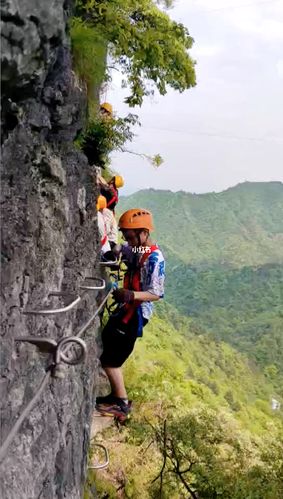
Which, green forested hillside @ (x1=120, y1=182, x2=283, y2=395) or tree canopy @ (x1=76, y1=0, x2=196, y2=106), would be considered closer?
tree canopy @ (x1=76, y1=0, x2=196, y2=106)

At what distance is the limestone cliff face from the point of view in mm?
3193

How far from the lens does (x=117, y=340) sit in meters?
6.06

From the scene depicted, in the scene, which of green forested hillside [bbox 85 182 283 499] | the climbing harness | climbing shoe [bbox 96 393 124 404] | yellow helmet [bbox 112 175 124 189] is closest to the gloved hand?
the climbing harness

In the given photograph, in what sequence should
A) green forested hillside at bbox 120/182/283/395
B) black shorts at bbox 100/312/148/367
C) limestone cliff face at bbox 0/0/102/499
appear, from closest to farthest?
limestone cliff face at bbox 0/0/102/499, black shorts at bbox 100/312/148/367, green forested hillside at bbox 120/182/283/395

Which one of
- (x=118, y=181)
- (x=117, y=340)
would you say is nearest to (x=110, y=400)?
(x=117, y=340)

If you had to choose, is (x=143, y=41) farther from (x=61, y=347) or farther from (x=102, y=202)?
(x=61, y=347)

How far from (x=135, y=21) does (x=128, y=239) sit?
290 centimetres

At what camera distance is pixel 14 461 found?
379cm

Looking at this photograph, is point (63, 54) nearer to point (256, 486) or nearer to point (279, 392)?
point (256, 486)

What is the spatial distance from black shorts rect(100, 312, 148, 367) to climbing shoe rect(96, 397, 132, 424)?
50cm

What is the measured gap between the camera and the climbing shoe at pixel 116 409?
6188mm

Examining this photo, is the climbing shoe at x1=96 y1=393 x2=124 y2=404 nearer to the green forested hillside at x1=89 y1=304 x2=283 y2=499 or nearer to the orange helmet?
the orange helmet

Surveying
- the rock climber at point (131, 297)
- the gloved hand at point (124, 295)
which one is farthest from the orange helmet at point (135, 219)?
the gloved hand at point (124, 295)

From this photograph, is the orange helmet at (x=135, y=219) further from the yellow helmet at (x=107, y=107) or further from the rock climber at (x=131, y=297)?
A: the yellow helmet at (x=107, y=107)
